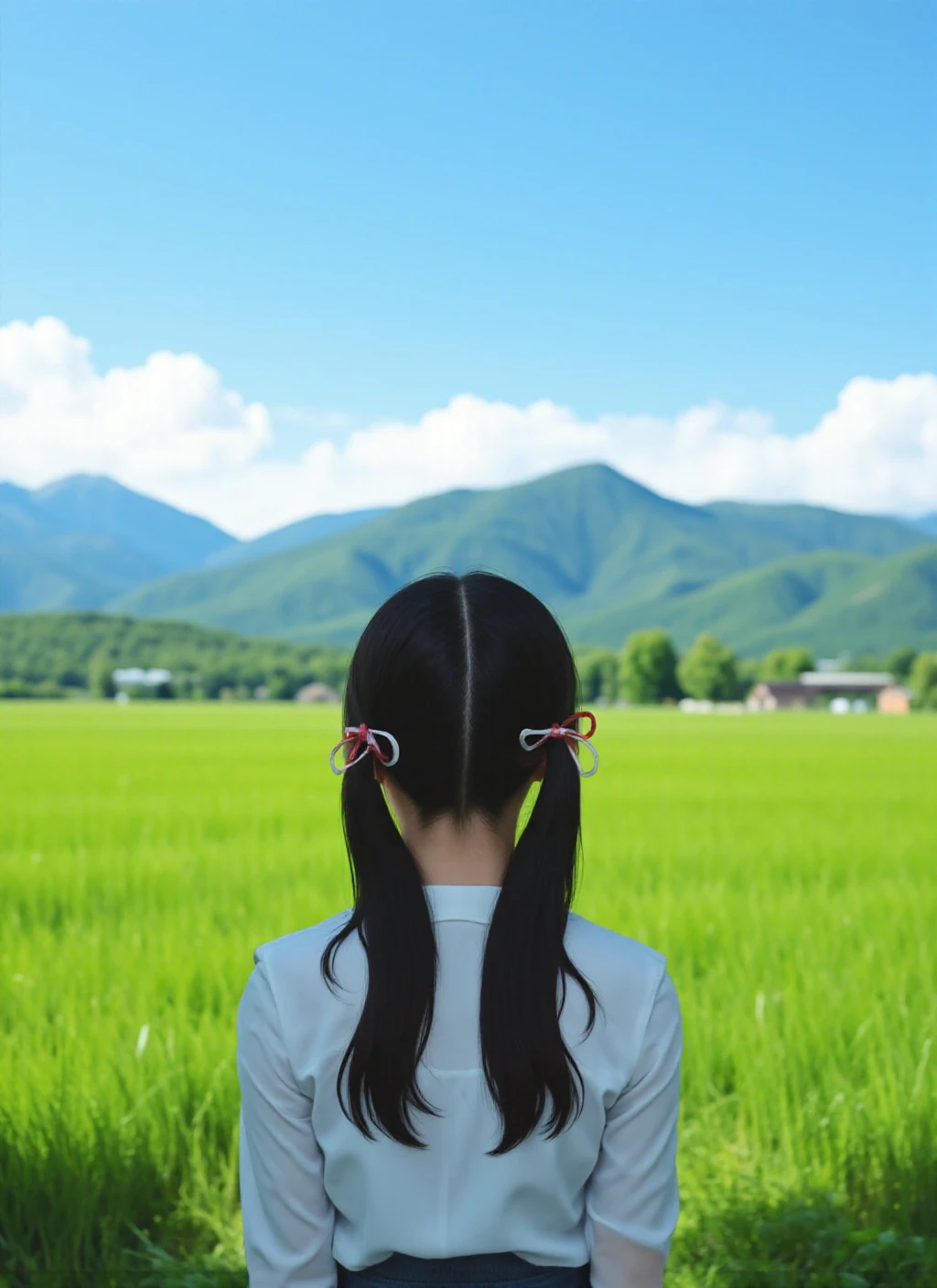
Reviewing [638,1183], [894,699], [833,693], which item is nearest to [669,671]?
[833,693]

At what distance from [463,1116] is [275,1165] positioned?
26 centimetres

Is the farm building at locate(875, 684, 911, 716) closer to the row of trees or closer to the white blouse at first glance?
the row of trees

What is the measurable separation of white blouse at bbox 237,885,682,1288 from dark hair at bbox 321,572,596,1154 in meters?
0.02

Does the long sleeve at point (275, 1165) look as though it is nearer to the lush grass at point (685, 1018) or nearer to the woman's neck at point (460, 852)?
the woman's neck at point (460, 852)

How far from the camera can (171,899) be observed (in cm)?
644

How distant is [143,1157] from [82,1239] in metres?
0.25

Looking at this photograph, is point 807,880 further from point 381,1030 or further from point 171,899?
point 381,1030

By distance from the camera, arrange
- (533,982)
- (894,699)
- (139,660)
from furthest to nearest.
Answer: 1. (894,699)
2. (139,660)
3. (533,982)

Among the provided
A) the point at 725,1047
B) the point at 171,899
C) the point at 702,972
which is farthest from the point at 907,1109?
the point at 171,899

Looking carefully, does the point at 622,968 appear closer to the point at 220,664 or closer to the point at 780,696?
the point at 220,664

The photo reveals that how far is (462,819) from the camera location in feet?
4.82

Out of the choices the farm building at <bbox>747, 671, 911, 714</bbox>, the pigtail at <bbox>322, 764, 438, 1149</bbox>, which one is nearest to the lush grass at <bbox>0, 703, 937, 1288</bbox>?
the pigtail at <bbox>322, 764, 438, 1149</bbox>

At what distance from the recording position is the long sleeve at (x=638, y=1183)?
146cm

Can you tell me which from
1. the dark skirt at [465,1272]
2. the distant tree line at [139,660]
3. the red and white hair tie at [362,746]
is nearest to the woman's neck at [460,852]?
the red and white hair tie at [362,746]
